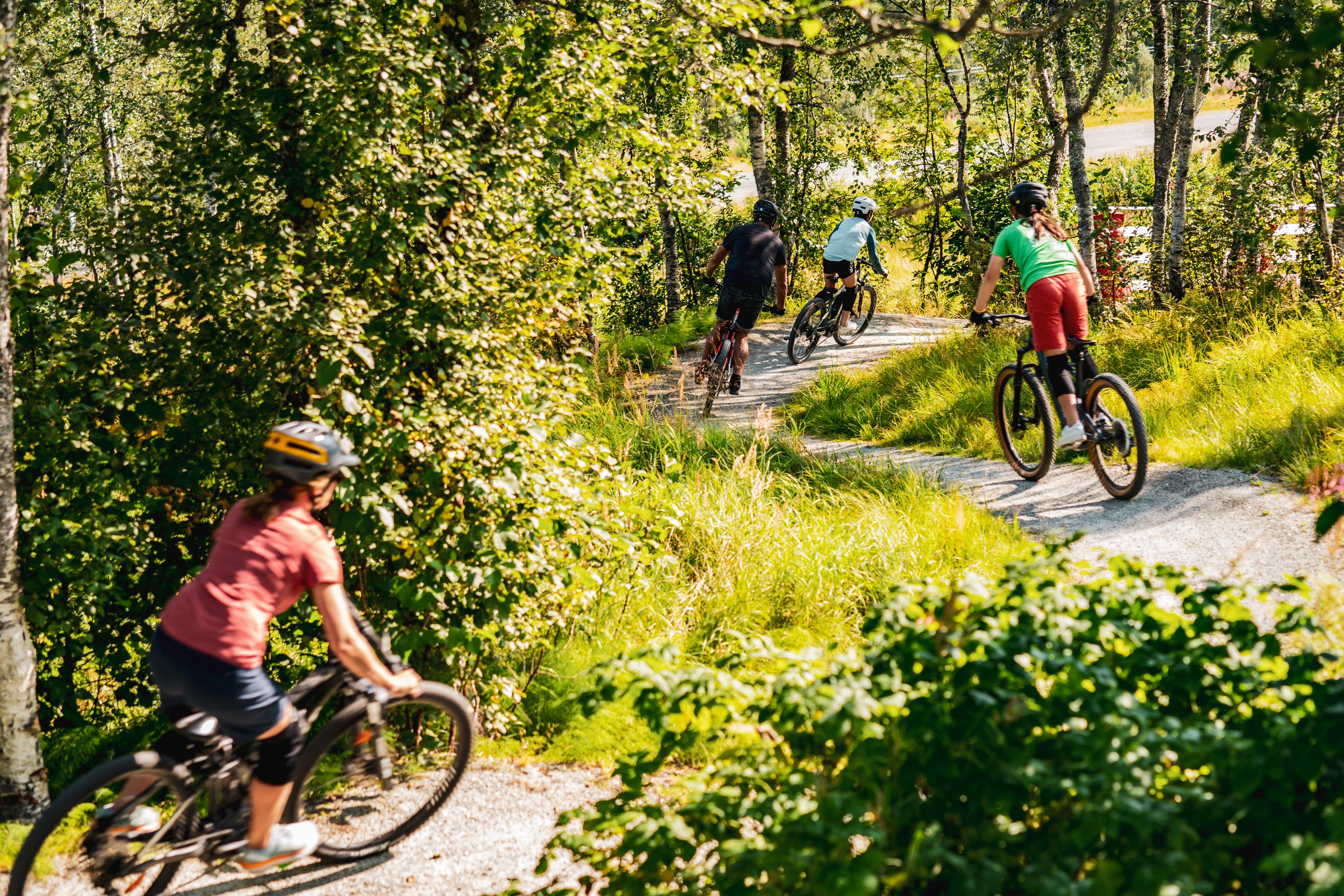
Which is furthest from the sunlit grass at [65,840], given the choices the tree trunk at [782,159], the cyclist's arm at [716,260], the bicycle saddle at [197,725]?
the tree trunk at [782,159]

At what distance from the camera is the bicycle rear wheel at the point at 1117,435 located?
6.87 metres

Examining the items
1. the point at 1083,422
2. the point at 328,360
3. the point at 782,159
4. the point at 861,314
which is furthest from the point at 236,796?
the point at 782,159

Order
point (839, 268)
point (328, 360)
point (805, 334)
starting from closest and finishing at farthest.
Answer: point (328, 360)
point (839, 268)
point (805, 334)

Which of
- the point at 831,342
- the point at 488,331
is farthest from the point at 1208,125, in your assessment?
the point at 488,331

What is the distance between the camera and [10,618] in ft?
13.3

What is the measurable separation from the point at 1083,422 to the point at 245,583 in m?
5.72

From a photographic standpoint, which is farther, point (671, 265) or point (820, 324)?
point (671, 265)

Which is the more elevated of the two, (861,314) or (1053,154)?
(1053,154)

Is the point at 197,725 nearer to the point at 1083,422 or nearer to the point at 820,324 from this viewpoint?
the point at 1083,422

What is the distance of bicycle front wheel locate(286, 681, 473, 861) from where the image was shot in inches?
156

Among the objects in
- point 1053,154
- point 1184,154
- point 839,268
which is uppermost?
point 1053,154

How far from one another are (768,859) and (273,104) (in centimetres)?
424

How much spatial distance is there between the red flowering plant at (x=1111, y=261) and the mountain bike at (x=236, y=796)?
30.5 feet

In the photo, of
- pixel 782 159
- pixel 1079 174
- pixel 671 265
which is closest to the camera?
pixel 1079 174
